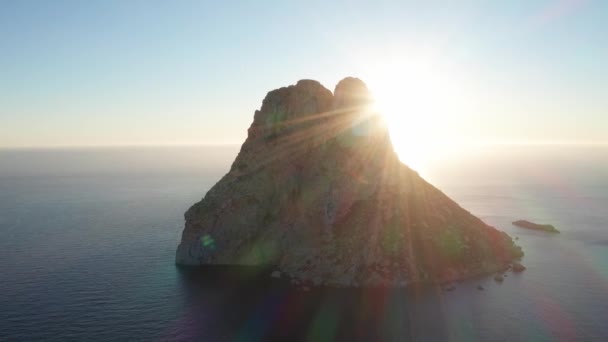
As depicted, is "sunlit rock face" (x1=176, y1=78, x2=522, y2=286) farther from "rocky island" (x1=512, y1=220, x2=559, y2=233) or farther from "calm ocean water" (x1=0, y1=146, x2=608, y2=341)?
"rocky island" (x1=512, y1=220, x2=559, y2=233)

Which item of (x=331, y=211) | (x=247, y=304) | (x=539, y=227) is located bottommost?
(x=247, y=304)

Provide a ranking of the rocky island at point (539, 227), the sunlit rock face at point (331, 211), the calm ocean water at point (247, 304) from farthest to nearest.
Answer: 1. the rocky island at point (539, 227)
2. the sunlit rock face at point (331, 211)
3. the calm ocean water at point (247, 304)

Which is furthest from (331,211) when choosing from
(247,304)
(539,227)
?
(539,227)

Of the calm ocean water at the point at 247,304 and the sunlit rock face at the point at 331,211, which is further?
the sunlit rock face at the point at 331,211

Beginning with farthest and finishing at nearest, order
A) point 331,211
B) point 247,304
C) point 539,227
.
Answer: point 539,227
point 331,211
point 247,304

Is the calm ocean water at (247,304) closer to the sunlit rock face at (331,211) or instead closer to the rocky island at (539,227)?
the sunlit rock face at (331,211)

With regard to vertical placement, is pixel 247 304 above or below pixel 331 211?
below

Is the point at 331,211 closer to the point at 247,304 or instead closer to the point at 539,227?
the point at 247,304

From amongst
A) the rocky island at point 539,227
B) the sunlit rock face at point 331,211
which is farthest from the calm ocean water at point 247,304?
the rocky island at point 539,227

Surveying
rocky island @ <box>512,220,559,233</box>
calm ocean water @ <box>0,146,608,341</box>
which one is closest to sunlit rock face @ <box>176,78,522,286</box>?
calm ocean water @ <box>0,146,608,341</box>
